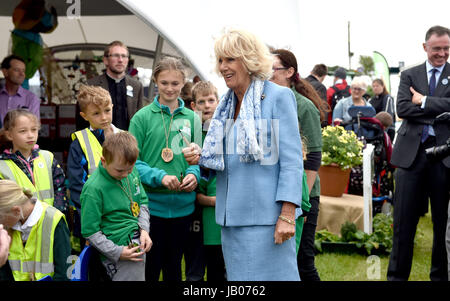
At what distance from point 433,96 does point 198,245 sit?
2095 mm

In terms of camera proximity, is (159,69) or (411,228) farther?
(411,228)

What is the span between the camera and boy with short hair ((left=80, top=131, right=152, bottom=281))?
295 cm

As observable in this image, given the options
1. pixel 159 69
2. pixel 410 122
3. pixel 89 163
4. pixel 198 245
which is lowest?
pixel 198 245

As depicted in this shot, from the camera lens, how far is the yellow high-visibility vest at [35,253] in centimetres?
301

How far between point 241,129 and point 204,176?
392mm

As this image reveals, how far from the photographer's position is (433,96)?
14.1 feet

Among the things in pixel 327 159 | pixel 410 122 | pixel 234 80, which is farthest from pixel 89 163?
pixel 327 159

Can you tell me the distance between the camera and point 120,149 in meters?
2.97

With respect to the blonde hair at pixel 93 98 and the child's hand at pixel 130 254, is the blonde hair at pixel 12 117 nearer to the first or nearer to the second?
the blonde hair at pixel 93 98

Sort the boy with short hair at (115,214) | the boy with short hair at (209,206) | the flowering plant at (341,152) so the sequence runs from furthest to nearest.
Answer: the flowering plant at (341,152) → the boy with short hair at (209,206) → the boy with short hair at (115,214)

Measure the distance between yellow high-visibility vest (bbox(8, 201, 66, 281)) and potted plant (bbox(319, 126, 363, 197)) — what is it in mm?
3664

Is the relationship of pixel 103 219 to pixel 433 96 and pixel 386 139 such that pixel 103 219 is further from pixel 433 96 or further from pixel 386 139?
pixel 386 139

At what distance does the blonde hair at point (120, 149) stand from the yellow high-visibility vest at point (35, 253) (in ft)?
1.63

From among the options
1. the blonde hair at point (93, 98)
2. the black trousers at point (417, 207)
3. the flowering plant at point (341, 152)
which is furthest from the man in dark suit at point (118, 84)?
the black trousers at point (417, 207)
